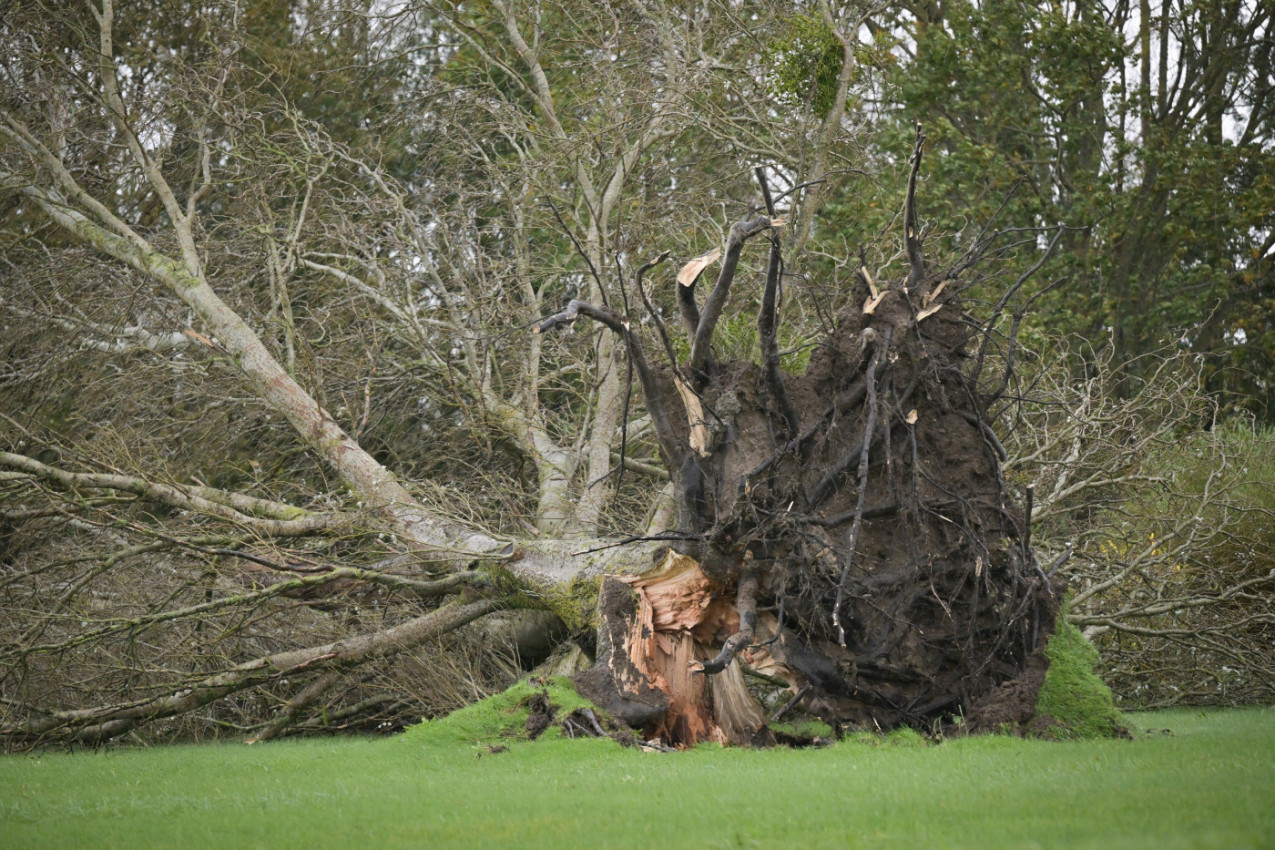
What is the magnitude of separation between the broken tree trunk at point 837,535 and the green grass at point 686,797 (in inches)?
31.3

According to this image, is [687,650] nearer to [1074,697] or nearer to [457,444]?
[1074,697]

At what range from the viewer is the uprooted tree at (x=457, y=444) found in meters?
8.25

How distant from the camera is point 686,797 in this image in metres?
5.46

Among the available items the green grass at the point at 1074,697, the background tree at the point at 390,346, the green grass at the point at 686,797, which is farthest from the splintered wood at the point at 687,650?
the green grass at the point at 1074,697

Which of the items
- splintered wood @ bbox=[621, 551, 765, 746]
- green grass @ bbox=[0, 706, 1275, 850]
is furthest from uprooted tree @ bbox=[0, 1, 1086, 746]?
green grass @ bbox=[0, 706, 1275, 850]

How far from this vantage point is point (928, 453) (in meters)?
8.48

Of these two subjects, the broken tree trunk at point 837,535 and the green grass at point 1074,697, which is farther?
the broken tree trunk at point 837,535

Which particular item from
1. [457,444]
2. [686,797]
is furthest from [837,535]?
[457,444]

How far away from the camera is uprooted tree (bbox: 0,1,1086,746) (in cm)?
825

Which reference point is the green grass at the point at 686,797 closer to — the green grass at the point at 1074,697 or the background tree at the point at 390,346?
the green grass at the point at 1074,697

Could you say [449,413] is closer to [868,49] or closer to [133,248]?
[133,248]

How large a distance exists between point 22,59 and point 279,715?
25.7 ft

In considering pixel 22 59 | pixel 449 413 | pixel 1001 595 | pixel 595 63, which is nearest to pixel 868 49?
pixel 595 63

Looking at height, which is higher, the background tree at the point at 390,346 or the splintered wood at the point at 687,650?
the background tree at the point at 390,346
